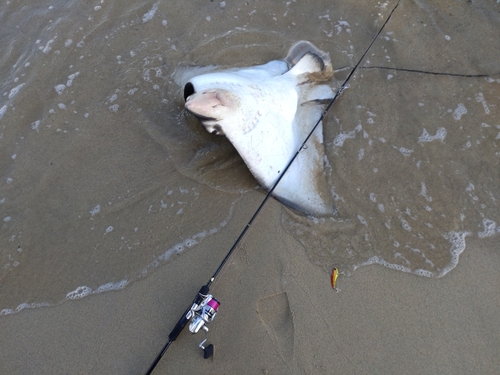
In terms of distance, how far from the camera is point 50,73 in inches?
133

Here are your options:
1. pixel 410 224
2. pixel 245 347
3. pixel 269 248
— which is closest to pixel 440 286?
pixel 410 224

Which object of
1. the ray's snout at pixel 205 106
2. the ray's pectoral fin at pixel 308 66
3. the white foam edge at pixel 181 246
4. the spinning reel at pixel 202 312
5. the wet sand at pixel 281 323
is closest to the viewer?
the spinning reel at pixel 202 312

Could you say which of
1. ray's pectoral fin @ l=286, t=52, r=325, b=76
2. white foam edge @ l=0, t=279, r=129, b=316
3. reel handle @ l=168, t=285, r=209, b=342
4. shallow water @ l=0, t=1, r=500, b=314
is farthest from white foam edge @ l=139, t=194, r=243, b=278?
ray's pectoral fin @ l=286, t=52, r=325, b=76

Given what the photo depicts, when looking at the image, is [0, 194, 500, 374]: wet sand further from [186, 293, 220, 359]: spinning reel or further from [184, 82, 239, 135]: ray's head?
[184, 82, 239, 135]: ray's head

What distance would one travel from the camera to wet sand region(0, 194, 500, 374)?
7.18 ft

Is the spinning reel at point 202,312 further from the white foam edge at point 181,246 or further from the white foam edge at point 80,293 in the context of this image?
the white foam edge at point 80,293

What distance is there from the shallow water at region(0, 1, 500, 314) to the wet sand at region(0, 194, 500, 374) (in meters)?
0.15

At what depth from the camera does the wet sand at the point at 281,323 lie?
2.19 metres

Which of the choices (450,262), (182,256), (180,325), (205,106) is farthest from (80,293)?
(450,262)

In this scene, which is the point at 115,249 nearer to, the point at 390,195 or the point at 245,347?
the point at 245,347

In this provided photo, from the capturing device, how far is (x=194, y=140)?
3023 mm

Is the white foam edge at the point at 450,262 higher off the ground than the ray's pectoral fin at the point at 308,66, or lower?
lower

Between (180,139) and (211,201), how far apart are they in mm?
667

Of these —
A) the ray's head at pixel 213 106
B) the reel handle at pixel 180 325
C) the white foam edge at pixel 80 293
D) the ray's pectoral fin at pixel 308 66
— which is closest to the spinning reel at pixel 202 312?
the reel handle at pixel 180 325
